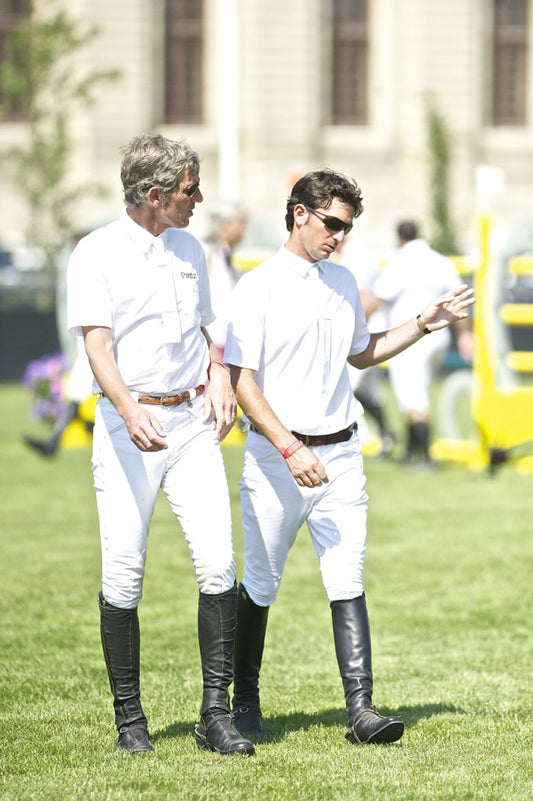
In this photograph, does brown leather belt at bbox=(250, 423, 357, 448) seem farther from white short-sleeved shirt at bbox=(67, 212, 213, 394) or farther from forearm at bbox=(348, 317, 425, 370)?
white short-sleeved shirt at bbox=(67, 212, 213, 394)

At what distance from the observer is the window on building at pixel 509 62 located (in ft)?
125

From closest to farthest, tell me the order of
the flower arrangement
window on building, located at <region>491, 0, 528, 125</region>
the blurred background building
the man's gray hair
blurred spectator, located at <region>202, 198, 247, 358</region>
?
the man's gray hair, blurred spectator, located at <region>202, 198, 247, 358</region>, the flower arrangement, the blurred background building, window on building, located at <region>491, 0, 528, 125</region>

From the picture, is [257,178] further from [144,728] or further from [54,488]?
[144,728]

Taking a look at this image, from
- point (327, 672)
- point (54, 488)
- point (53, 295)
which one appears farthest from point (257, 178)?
point (327, 672)

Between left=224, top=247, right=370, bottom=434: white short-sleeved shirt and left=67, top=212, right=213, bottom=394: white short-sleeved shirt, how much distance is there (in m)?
0.20

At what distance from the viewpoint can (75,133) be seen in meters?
34.4

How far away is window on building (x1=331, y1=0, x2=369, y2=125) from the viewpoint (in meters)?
37.2

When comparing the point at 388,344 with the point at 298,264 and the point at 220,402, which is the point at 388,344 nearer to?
the point at 298,264

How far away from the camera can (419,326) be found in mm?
5156

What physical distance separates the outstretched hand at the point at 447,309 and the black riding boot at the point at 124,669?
1.41 metres

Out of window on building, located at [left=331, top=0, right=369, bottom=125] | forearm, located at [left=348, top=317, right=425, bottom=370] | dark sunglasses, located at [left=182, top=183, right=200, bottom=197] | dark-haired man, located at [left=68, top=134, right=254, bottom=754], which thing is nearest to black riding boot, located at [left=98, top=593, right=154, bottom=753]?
dark-haired man, located at [left=68, top=134, right=254, bottom=754]

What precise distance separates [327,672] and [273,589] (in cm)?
108

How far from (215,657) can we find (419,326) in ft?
4.38

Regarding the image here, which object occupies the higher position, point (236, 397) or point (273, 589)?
point (236, 397)
